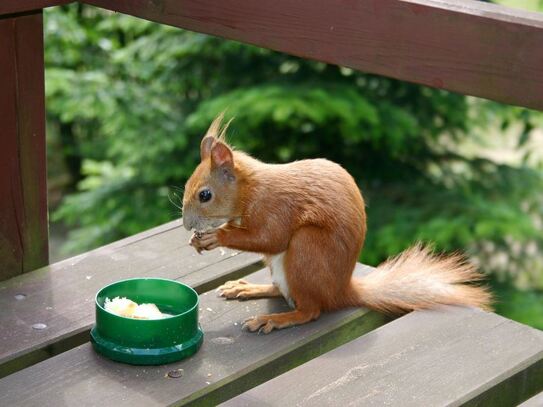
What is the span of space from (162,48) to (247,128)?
556mm

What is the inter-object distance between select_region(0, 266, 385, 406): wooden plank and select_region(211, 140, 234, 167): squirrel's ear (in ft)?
1.21

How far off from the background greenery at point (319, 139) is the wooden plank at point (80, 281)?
1.47m

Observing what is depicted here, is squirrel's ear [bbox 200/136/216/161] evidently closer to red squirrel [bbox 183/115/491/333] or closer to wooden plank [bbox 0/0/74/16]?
red squirrel [bbox 183/115/491/333]

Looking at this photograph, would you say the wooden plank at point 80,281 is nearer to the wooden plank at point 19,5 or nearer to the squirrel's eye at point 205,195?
the squirrel's eye at point 205,195

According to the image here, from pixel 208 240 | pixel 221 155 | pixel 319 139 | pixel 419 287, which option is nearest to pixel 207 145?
pixel 221 155

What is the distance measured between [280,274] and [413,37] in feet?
2.42

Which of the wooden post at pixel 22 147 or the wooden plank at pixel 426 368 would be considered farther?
the wooden post at pixel 22 147

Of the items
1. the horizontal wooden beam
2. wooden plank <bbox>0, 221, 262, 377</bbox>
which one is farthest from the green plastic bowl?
the horizontal wooden beam

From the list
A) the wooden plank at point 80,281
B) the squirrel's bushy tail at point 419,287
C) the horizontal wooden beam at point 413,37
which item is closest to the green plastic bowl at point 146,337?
the wooden plank at point 80,281

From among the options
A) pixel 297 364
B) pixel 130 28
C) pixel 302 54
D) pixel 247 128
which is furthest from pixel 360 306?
pixel 130 28

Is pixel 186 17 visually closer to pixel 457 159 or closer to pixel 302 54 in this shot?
pixel 302 54

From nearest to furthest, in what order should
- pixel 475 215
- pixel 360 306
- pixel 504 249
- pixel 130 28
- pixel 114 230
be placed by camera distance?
pixel 360 306
pixel 475 215
pixel 504 249
pixel 114 230
pixel 130 28

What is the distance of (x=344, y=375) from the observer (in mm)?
2092

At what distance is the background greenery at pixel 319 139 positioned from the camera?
4.20 m
